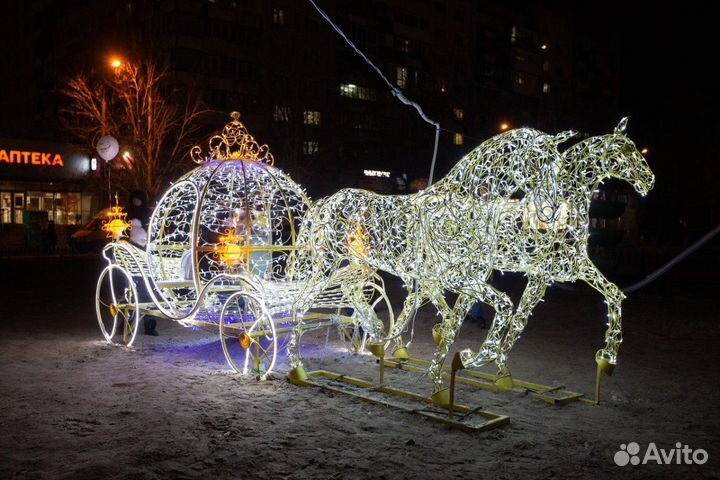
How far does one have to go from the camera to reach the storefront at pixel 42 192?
26.6 m

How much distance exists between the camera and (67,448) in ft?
15.5

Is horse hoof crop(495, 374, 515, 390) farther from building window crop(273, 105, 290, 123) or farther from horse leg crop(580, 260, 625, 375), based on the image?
building window crop(273, 105, 290, 123)

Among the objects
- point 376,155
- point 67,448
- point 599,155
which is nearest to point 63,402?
point 67,448

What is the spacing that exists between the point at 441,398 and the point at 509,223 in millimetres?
1734

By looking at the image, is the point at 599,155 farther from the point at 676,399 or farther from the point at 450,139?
the point at 450,139

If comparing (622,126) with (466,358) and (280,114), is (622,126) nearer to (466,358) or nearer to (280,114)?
(466,358)

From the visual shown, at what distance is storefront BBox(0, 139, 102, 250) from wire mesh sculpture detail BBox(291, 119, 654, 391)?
21.2 m

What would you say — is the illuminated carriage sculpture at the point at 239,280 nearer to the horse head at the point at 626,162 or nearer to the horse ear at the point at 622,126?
the horse head at the point at 626,162

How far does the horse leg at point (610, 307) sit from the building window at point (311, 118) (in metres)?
36.3

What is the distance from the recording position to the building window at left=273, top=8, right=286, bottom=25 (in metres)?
39.5

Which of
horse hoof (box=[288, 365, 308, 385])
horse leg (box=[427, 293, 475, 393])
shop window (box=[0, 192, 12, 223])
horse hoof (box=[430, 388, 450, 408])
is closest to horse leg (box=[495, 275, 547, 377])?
horse leg (box=[427, 293, 475, 393])

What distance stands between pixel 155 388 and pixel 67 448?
5.50 ft

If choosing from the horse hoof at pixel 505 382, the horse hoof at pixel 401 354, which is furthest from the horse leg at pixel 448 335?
the horse hoof at pixel 401 354

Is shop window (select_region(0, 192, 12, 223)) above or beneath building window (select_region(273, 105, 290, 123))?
beneath
